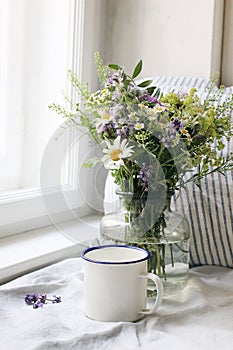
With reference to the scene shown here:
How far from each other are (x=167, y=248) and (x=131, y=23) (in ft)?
2.52

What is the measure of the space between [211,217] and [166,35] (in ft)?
1.89

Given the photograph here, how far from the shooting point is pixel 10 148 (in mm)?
1439

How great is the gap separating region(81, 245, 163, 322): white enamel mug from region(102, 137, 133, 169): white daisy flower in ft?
0.55

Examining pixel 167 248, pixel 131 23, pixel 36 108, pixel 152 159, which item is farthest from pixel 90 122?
pixel 131 23

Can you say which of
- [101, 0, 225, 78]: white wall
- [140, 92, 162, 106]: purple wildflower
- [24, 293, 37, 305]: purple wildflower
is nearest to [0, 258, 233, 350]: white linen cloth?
[24, 293, 37, 305]: purple wildflower

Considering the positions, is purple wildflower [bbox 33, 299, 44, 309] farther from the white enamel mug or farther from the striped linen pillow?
the striped linen pillow

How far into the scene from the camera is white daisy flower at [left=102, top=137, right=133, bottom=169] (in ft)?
3.11

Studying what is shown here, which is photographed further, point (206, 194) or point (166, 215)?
point (206, 194)

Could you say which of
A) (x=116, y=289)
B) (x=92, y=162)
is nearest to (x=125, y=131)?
(x=92, y=162)

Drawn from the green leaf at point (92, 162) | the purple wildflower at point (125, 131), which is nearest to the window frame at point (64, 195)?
the green leaf at point (92, 162)

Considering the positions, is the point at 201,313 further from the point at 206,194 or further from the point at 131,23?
the point at 131,23

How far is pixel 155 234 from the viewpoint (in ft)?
3.38

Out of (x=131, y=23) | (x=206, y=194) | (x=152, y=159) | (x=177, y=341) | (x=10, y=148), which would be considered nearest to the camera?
(x=177, y=341)

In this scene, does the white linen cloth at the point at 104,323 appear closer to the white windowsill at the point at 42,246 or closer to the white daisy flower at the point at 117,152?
the white windowsill at the point at 42,246
